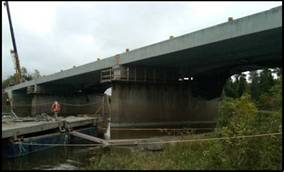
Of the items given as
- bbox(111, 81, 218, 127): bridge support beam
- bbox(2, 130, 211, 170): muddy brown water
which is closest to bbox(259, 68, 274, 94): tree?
bbox(111, 81, 218, 127): bridge support beam

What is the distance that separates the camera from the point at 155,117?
3594cm

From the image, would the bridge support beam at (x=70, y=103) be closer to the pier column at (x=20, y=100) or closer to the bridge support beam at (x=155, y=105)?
the pier column at (x=20, y=100)

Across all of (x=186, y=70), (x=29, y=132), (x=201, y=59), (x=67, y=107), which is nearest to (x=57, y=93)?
(x=67, y=107)

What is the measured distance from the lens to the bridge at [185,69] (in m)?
22.5

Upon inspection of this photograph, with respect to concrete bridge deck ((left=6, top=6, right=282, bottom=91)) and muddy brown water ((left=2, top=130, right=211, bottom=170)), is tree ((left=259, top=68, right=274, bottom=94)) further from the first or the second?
muddy brown water ((left=2, top=130, right=211, bottom=170))

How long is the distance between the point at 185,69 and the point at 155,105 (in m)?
5.44

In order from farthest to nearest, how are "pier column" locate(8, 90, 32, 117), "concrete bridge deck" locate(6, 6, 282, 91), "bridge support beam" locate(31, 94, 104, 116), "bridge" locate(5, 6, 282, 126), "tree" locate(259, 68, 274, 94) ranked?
1. "pier column" locate(8, 90, 32, 117)
2. "bridge support beam" locate(31, 94, 104, 116)
3. "tree" locate(259, 68, 274, 94)
4. "bridge" locate(5, 6, 282, 126)
5. "concrete bridge deck" locate(6, 6, 282, 91)

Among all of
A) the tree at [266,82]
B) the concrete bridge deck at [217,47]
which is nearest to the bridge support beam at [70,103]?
the concrete bridge deck at [217,47]

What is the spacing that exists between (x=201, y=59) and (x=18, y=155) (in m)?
20.2

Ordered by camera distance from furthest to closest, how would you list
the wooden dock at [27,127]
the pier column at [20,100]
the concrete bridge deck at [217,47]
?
the pier column at [20,100], the concrete bridge deck at [217,47], the wooden dock at [27,127]

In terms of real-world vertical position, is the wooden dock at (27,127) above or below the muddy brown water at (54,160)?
above

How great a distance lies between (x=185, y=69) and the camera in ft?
127

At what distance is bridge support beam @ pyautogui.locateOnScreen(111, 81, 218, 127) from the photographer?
33.9 m

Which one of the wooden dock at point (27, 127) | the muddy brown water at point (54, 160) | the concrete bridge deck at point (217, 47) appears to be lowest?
the muddy brown water at point (54, 160)
